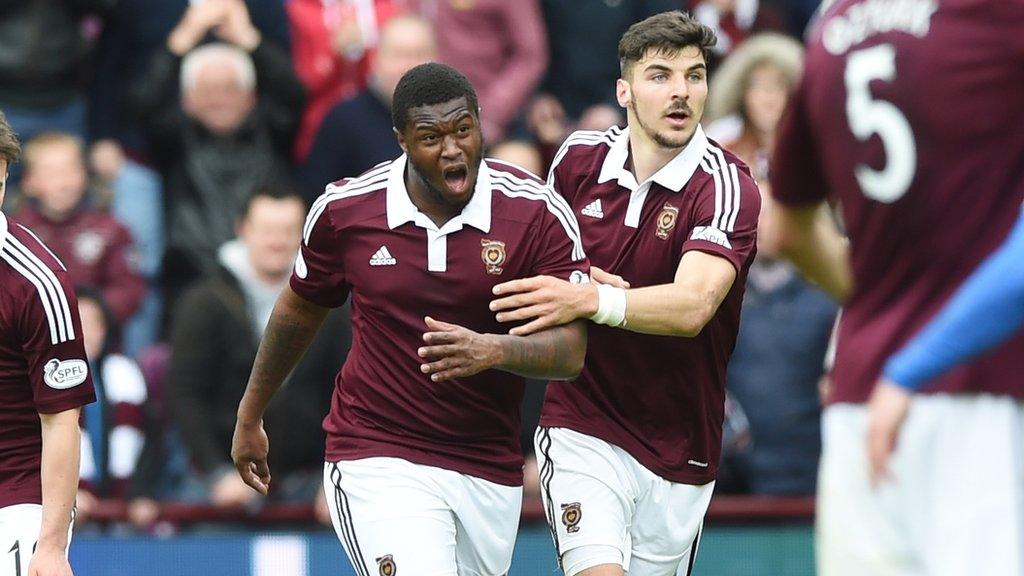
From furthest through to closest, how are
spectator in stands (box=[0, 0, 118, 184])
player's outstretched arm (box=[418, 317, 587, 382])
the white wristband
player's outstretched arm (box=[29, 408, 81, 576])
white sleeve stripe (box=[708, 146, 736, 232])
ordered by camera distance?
spectator in stands (box=[0, 0, 118, 184])
white sleeve stripe (box=[708, 146, 736, 232])
the white wristband
player's outstretched arm (box=[29, 408, 81, 576])
player's outstretched arm (box=[418, 317, 587, 382])

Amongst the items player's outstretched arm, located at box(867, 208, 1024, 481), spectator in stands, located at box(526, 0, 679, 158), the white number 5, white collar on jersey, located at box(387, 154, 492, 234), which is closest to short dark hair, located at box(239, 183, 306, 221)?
spectator in stands, located at box(526, 0, 679, 158)

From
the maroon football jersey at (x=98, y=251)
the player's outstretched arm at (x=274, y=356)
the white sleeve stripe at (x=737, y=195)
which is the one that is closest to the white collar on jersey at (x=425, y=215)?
the player's outstretched arm at (x=274, y=356)

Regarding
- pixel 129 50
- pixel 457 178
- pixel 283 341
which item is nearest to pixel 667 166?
pixel 457 178

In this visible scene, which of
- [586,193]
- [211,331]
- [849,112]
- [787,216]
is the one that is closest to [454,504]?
[586,193]

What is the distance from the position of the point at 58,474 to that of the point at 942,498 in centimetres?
315

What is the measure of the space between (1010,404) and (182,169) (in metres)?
7.14

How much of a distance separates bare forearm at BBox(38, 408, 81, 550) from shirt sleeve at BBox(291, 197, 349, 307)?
3.29 feet

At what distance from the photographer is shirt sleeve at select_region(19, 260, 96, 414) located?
5945mm

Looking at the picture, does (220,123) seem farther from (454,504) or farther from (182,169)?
(454,504)

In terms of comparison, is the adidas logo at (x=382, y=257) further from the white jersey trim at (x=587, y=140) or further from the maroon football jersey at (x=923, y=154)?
the maroon football jersey at (x=923, y=154)

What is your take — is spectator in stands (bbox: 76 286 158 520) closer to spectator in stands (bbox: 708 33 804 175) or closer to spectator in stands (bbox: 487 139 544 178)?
spectator in stands (bbox: 487 139 544 178)

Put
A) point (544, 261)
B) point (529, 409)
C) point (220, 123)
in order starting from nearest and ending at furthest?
point (544, 261)
point (529, 409)
point (220, 123)

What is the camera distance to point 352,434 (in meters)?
6.40

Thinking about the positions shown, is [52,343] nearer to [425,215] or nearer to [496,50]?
[425,215]
